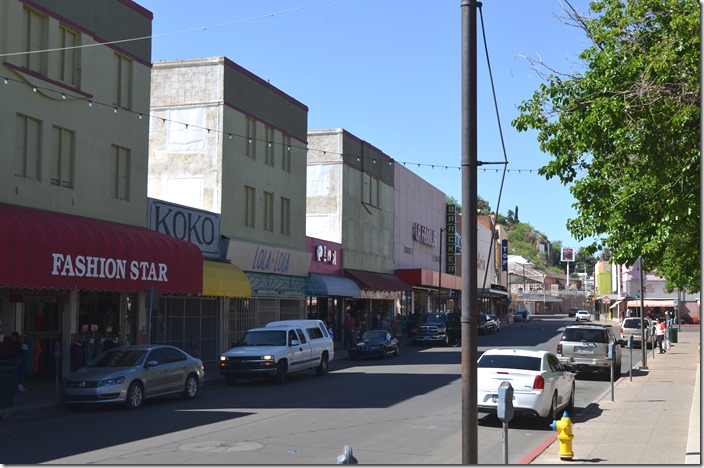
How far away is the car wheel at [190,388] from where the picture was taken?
22016 millimetres

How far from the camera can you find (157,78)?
36.8 m

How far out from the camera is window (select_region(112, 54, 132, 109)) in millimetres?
27741

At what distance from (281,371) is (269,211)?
14.1m

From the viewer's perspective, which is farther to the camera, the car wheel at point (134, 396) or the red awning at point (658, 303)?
the red awning at point (658, 303)

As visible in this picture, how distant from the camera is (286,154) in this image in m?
40.6

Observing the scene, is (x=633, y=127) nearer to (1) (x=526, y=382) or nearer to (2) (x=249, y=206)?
(1) (x=526, y=382)

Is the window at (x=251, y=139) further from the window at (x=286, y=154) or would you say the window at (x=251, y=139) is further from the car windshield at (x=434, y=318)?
the car windshield at (x=434, y=318)

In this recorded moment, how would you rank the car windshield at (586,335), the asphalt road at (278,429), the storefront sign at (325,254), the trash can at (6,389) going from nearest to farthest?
the asphalt road at (278,429)
the trash can at (6,389)
the car windshield at (586,335)
the storefront sign at (325,254)

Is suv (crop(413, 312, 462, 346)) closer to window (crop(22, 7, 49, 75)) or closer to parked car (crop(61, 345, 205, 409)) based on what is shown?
parked car (crop(61, 345, 205, 409))

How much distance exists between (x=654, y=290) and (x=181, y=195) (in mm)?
67034

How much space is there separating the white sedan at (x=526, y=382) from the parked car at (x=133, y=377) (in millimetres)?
8064

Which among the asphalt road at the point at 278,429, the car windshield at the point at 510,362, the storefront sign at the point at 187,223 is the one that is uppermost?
the storefront sign at the point at 187,223

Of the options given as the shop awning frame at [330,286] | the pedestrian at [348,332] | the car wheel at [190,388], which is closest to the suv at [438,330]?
the shop awning frame at [330,286]

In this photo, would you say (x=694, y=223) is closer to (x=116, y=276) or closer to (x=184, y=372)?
(x=184, y=372)
